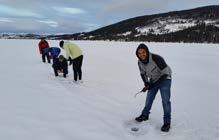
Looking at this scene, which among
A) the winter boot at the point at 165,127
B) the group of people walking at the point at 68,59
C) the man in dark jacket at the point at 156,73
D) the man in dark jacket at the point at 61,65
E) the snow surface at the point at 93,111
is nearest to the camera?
the snow surface at the point at 93,111

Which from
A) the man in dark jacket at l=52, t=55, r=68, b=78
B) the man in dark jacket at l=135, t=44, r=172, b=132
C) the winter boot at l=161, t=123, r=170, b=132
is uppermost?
the man in dark jacket at l=135, t=44, r=172, b=132

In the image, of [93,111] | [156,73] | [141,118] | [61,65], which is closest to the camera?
[156,73]

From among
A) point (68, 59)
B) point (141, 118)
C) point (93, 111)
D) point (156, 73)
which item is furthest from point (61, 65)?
point (156, 73)

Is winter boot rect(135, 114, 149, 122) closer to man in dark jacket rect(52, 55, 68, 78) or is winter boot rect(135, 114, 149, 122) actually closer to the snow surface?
the snow surface

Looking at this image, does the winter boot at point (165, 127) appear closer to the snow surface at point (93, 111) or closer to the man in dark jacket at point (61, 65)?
the snow surface at point (93, 111)

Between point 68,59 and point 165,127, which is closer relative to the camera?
point 165,127

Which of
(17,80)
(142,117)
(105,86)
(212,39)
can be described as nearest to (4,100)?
(142,117)

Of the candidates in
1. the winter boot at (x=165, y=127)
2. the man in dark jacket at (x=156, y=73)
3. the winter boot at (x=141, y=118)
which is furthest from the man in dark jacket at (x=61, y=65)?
the winter boot at (x=165, y=127)

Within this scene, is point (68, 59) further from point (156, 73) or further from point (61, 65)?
point (156, 73)

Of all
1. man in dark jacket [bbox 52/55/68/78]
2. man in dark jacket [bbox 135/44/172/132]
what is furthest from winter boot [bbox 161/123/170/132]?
man in dark jacket [bbox 52/55/68/78]

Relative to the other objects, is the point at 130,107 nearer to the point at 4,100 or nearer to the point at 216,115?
the point at 216,115

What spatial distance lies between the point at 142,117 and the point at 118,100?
233 centimetres

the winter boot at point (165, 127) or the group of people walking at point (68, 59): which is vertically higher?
the group of people walking at point (68, 59)

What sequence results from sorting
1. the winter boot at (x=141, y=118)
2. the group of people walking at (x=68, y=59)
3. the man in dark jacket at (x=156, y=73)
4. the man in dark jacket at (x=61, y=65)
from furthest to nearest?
the man in dark jacket at (x=61, y=65), the group of people walking at (x=68, y=59), the winter boot at (x=141, y=118), the man in dark jacket at (x=156, y=73)
